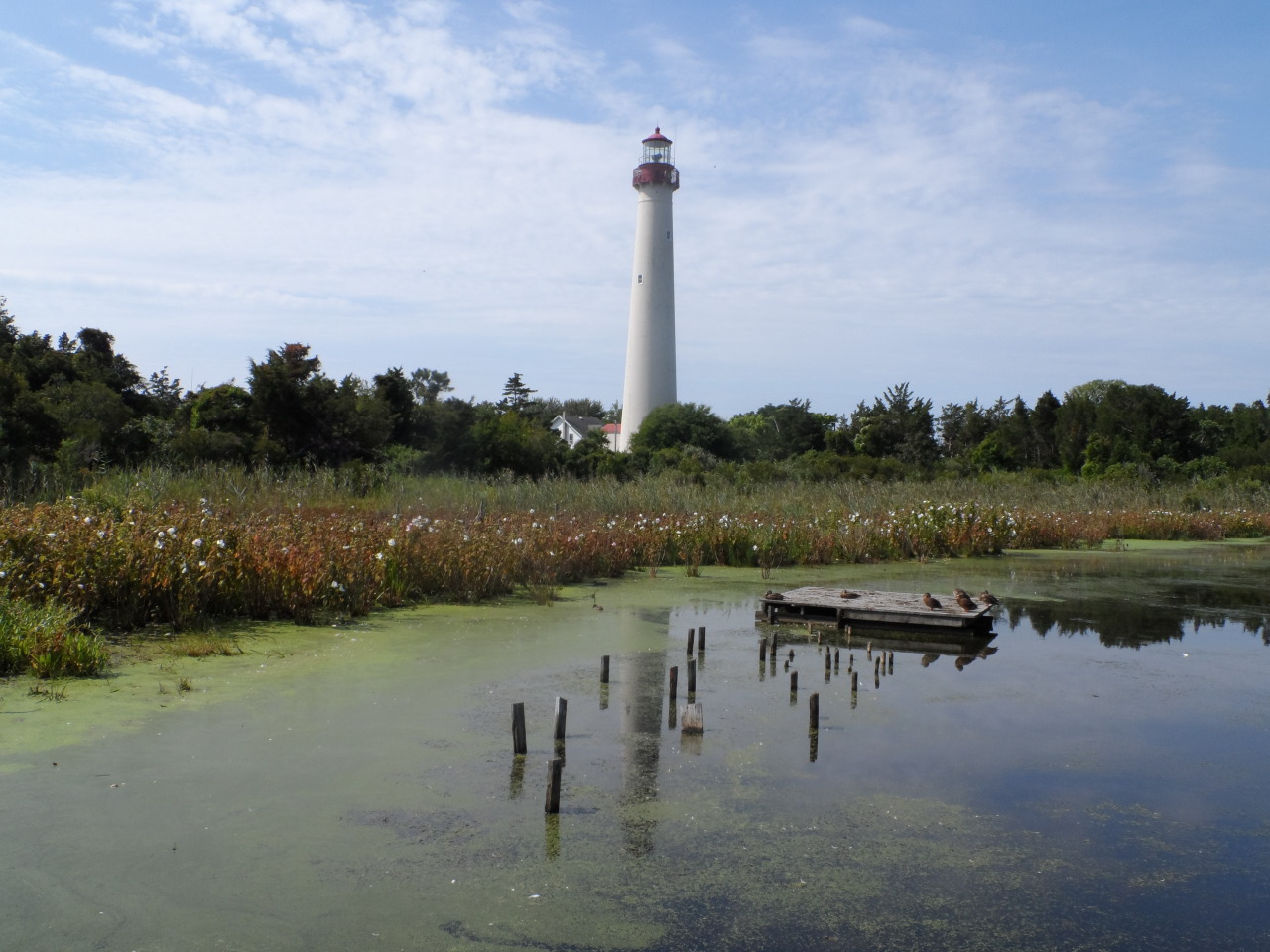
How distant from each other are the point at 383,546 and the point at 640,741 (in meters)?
5.58

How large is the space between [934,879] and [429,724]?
330 cm

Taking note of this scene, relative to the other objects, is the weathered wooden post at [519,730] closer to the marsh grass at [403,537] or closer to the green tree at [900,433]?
the marsh grass at [403,537]

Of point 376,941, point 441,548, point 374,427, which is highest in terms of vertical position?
point 374,427

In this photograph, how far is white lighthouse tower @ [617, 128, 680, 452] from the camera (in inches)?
1663

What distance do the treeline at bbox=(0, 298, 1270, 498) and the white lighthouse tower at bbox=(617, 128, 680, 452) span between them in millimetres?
1664

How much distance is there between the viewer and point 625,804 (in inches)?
209

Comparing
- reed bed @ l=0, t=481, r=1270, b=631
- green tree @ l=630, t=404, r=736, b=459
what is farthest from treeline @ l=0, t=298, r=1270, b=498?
reed bed @ l=0, t=481, r=1270, b=631

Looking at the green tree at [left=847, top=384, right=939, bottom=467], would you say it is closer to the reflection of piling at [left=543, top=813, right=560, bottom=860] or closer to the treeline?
the treeline

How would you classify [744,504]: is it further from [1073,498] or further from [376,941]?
[376,941]

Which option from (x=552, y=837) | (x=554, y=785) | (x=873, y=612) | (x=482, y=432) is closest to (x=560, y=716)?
(x=554, y=785)

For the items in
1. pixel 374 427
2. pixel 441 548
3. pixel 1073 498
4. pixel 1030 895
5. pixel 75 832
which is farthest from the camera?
pixel 1073 498

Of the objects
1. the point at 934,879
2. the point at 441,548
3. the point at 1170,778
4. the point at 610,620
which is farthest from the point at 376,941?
the point at 441,548

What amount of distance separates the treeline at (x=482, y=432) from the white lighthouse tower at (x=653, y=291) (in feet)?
5.46

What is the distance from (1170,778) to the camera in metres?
6.05
